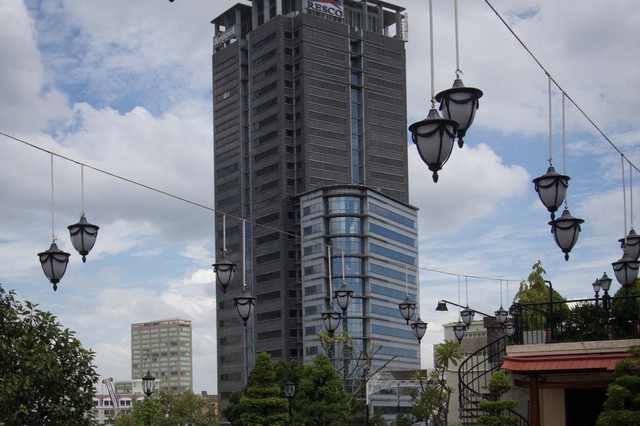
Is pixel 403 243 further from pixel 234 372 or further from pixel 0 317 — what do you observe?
pixel 0 317

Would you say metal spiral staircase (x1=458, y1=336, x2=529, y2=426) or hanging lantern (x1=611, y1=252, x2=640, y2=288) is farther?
metal spiral staircase (x1=458, y1=336, x2=529, y2=426)

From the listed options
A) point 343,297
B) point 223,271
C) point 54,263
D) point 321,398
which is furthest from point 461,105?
point 321,398

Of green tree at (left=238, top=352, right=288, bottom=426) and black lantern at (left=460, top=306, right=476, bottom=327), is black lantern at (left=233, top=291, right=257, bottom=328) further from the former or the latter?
black lantern at (left=460, top=306, right=476, bottom=327)

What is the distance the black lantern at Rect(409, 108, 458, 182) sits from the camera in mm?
9195

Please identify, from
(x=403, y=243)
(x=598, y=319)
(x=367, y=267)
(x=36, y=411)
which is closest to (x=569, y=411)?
(x=598, y=319)

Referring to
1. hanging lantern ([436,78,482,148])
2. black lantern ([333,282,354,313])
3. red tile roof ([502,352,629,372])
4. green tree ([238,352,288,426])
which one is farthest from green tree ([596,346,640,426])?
green tree ([238,352,288,426])

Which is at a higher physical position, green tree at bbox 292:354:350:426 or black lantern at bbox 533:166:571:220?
black lantern at bbox 533:166:571:220

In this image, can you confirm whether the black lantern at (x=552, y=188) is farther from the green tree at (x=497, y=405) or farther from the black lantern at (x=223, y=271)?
the black lantern at (x=223, y=271)

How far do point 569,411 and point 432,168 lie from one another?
13707 mm

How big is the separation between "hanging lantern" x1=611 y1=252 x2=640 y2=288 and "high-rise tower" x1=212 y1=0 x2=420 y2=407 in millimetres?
103538

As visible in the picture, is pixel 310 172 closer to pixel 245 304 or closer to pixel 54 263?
pixel 245 304

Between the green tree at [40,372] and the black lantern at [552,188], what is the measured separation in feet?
31.8

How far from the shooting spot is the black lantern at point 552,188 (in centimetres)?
1382

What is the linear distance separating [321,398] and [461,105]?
2140 cm
